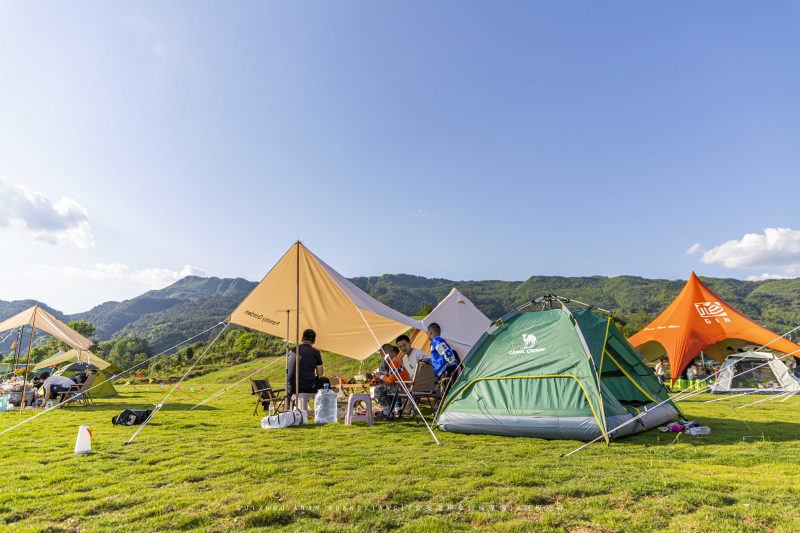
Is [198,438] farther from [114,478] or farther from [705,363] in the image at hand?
[705,363]

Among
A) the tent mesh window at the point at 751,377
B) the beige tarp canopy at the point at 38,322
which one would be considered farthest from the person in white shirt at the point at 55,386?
the tent mesh window at the point at 751,377

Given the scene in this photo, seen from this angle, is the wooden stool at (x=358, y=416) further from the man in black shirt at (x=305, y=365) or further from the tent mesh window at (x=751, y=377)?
the tent mesh window at (x=751, y=377)

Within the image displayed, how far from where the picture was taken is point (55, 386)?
10.1 meters

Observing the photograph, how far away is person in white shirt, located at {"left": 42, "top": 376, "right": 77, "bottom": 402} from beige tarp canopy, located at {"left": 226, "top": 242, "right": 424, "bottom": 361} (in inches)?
200

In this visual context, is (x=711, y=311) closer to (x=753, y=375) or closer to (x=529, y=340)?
(x=753, y=375)

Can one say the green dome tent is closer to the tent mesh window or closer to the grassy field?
the grassy field

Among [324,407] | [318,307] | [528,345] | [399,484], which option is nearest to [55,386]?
[318,307]

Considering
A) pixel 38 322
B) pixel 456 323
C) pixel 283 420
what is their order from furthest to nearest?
1. pixel 456 323
2. pixel 38 322
3. pixel 283 420

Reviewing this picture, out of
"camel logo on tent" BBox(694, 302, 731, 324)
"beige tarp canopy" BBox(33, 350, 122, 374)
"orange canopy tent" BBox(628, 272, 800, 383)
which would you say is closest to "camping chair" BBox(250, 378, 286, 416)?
"orange canopy tent" BBox(628, 272, 800, 383)

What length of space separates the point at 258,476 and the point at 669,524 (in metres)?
2.87

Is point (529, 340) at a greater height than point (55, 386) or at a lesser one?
greater

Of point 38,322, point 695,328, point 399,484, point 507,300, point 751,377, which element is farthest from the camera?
point 507,300

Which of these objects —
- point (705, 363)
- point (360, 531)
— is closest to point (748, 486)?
point (360, 531)

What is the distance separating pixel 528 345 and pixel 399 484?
10.2ft
